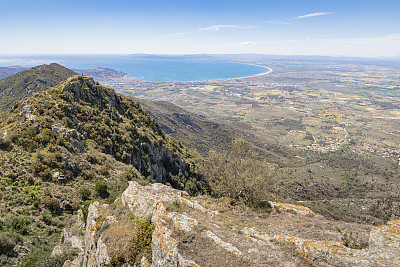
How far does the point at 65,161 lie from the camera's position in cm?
2586

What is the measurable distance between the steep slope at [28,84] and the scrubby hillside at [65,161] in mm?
59801

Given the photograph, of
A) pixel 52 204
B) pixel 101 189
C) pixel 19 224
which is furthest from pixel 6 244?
pixel 101 189

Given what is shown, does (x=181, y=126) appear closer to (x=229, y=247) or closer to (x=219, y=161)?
(x=219, y=161)

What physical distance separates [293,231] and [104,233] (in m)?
10.7

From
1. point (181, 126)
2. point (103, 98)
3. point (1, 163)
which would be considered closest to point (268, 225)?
point (1, 163)

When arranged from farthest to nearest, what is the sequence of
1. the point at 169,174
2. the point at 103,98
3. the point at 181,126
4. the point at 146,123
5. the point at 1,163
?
1. the point at 181,126
2. the point at 146,123
3. the point at 103,98
4. the point at 169,174
5. the point at 1,163

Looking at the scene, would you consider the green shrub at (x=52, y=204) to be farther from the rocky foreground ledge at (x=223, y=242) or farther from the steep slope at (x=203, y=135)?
the steep slope at (x=203, y=135)

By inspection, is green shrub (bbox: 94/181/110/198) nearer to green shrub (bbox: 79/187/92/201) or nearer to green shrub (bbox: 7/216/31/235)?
green shrub (bbox: 79/187/92/201)

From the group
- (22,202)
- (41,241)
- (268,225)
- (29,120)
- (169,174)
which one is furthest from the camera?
(169,174)

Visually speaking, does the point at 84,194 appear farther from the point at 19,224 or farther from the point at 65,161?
the point at 19,224

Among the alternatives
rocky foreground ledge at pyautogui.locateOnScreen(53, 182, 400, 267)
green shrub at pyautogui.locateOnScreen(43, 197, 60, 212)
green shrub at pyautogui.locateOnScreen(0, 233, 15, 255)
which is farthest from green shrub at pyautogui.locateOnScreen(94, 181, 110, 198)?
rocky foreground ledge at pyautogui.locateOnScreen(53, 182, 400, 267)

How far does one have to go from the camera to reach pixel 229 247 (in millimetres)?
9312

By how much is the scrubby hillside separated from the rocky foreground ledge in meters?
9.23

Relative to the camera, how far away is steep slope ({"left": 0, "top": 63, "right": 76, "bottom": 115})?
81.8 metres
